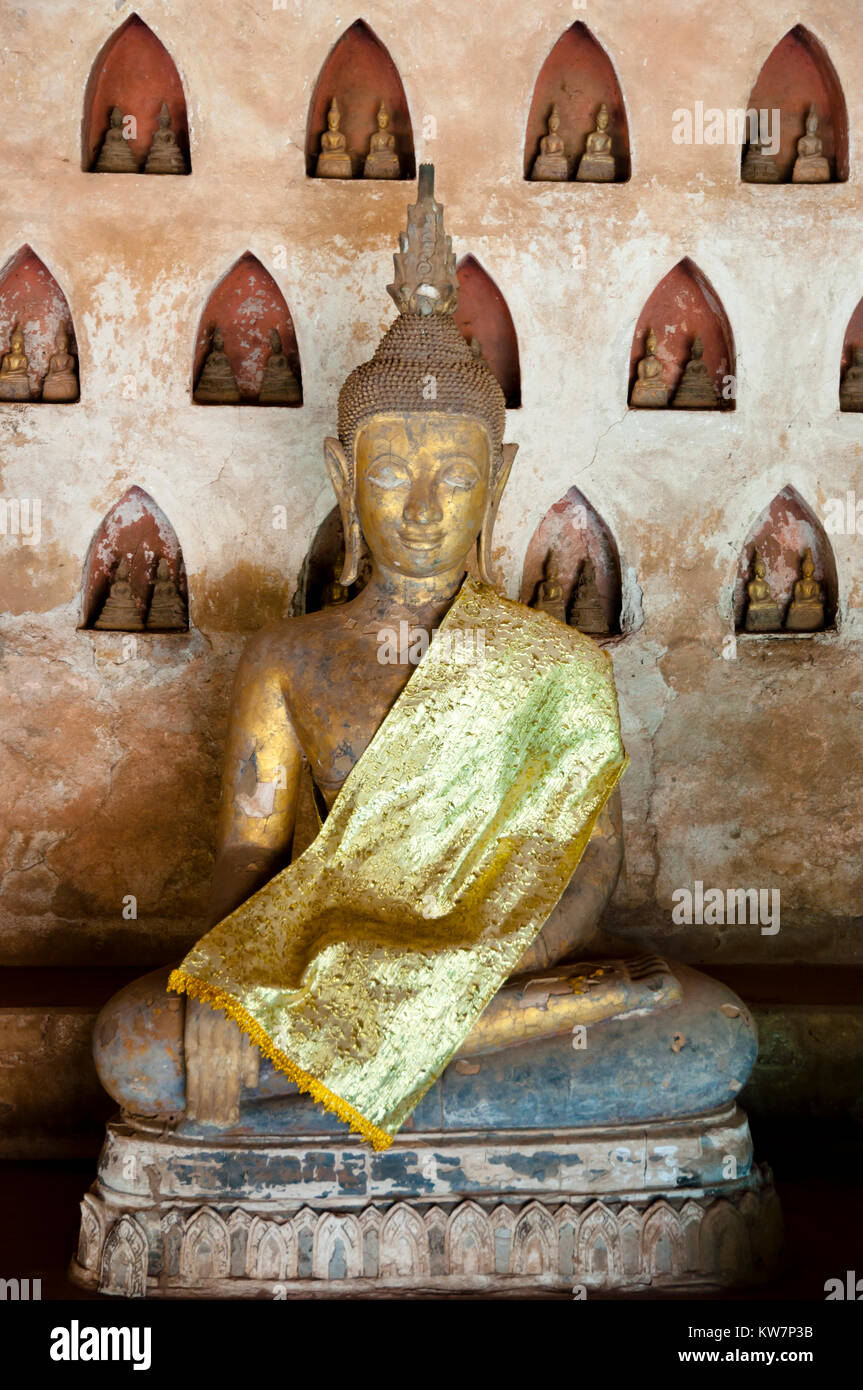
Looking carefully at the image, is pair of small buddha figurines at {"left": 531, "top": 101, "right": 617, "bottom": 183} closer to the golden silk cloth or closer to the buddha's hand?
the golden silk cloth

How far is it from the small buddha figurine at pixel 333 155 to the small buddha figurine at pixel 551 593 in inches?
51.1

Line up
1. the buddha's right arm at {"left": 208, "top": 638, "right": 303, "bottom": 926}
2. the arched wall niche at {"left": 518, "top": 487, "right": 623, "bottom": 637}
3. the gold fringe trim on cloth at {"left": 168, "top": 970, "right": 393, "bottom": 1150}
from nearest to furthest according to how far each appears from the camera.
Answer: the gold fringe trim on cloth at {"left": 168, "top": 970, "right": 393, "bottom": 1150}, the buddha's right arm at {"left": 208, "top": 638, "right": 303, "bottom": 926}, the arched wall niche at {"left": 518, "top": 487, "right": 623, "bottom": 637}

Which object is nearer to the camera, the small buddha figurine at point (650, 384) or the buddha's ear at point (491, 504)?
the buddha's ear at point (491, 504)

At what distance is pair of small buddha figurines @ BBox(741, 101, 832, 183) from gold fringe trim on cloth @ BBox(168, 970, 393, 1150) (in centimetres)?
301

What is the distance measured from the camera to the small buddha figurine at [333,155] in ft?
Result: 15.6

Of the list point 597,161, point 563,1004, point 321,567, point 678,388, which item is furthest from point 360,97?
point 563,1004

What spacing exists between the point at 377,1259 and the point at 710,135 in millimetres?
A: 3341

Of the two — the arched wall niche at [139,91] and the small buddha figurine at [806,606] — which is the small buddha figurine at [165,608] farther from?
the small buddha figurine at [806,606]

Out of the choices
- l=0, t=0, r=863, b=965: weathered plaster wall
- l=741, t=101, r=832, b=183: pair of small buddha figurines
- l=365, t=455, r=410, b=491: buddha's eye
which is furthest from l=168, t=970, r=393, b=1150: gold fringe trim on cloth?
l=741, t=101, r=832, b=183: pair of small buddha figurines

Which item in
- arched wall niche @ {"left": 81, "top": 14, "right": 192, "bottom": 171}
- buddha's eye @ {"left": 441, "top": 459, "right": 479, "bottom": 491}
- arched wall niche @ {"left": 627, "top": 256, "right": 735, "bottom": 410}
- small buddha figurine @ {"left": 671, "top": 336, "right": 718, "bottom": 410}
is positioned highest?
arched wall niche @ {"left": 81, "top": 14, "right": 192, "bottom": 171}

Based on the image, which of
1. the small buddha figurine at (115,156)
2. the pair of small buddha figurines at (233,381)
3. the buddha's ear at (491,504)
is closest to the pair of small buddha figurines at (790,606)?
the buddha's ear at (491,504)

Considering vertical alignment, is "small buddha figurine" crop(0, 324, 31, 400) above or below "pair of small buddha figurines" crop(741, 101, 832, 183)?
below

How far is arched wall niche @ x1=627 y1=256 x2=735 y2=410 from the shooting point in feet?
16.1

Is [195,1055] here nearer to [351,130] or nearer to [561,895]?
[561,895]
